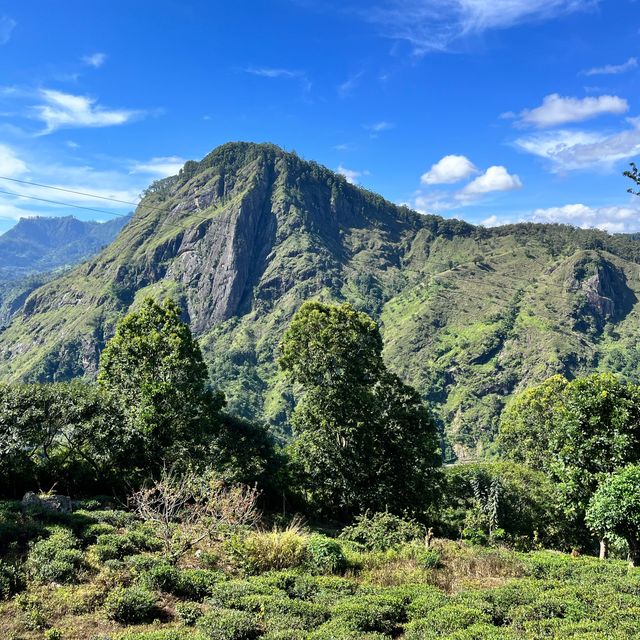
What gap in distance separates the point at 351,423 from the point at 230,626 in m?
12.5

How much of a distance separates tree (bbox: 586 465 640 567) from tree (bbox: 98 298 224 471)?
1441 centimetres

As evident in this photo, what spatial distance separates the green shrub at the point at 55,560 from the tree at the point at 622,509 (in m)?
13.9

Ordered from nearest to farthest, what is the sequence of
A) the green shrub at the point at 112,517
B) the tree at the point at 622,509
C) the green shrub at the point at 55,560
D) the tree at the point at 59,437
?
the green shrub at the point at 55,560
the tree at the point at 622,509
the green shrub at the point at 112,517
the tree at the point at 59,437

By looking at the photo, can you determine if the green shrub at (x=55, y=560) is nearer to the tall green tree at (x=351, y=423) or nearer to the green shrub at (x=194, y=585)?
the green shrub at (x=194, y=585)

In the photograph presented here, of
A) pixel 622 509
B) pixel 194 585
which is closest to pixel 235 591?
pixel 194 585

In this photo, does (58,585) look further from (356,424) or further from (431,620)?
(356,424)

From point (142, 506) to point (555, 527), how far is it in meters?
21.3

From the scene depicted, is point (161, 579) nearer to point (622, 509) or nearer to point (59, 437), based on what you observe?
point (59, 437)

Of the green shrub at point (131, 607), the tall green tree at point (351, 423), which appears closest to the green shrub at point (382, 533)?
the tall green tree at point (351, 423)

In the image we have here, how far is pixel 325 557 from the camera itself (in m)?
12.0

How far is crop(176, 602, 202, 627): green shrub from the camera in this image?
8.78m

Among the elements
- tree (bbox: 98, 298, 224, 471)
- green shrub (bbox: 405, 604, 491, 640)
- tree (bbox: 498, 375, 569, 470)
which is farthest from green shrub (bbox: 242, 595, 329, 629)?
tree (bbox: 498, 375, 569, 470)

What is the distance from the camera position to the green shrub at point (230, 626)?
7879 mm

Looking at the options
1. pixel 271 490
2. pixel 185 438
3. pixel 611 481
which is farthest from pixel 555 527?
pixel 185 438
